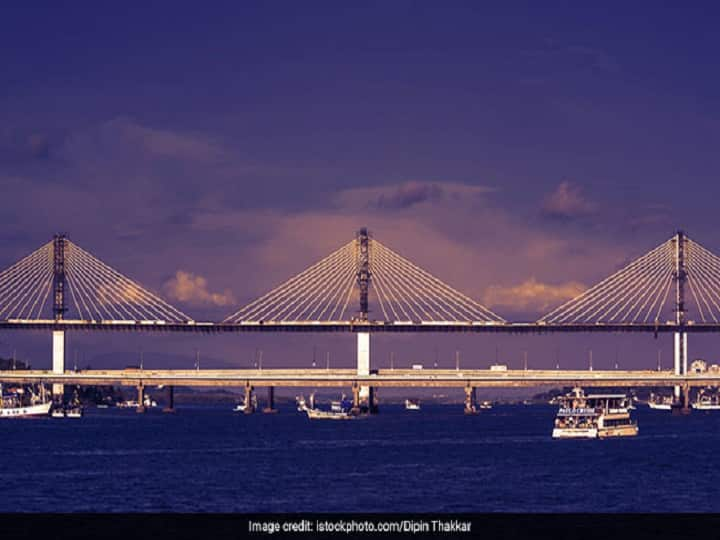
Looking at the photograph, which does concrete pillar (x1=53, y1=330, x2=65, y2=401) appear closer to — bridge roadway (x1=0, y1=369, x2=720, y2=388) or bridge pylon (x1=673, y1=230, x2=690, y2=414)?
bridge roadway (x1=0, y1=369, x2=720, y2=388)

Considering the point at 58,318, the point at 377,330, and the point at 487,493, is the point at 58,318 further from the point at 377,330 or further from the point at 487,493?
the point at 487,493

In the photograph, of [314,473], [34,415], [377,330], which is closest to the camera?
[314,473]

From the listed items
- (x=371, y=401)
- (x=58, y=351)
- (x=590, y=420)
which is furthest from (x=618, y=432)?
(x=58, y=351)

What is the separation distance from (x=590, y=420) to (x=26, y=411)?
9626cm

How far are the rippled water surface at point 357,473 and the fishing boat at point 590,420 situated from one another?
184 cm

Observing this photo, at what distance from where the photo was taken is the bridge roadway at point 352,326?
17975 cm

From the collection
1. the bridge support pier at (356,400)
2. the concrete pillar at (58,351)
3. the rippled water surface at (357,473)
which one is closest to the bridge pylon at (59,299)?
the concrete pillar at (58,351)

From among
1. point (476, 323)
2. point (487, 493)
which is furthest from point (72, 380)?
point (487, 493)

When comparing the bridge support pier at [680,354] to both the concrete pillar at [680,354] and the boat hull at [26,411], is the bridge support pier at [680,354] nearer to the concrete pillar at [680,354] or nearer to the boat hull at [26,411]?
the concrete pillar at [680,354]

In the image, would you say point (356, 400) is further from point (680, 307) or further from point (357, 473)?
point (357, 473)

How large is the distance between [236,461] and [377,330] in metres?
94.7

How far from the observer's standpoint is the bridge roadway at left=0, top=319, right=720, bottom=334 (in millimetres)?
179750

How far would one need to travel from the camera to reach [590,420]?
386 feet
